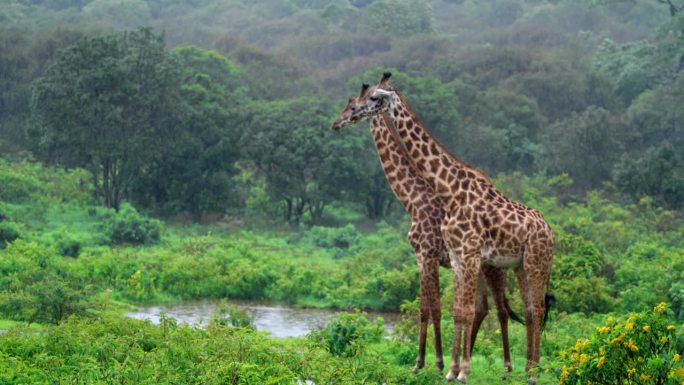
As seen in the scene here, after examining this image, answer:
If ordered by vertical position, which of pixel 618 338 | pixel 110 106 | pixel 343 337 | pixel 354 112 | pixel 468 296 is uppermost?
pixel 354 112

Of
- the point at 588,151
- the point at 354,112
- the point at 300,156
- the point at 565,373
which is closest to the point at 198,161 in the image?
the point at 300,156

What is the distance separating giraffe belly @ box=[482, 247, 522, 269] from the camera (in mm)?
11031

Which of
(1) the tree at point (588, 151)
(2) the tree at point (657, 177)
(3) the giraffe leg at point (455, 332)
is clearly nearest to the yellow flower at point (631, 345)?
(3) the giraffe leg at point (455, 332)

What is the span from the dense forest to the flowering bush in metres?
0.02

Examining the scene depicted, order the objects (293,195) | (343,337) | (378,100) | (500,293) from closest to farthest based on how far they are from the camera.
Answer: (378,100), (500,293), (343,337), (293,195)

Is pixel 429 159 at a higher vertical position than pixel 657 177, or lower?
higher

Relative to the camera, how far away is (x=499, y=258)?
36.3 ft

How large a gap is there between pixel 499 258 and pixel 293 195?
20417 millimetres

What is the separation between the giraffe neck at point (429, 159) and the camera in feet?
36.9

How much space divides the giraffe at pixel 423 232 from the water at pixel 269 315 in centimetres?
672

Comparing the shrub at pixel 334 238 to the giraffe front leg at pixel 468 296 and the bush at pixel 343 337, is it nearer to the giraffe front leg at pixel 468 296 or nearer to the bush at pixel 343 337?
the bush at pixel 343 337

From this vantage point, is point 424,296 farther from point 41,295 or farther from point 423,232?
point 41,295

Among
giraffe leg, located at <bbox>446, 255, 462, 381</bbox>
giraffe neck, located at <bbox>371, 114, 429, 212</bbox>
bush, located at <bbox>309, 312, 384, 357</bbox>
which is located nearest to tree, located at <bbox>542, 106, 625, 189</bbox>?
bush, located at <bbox>309, 312, 384, 357</bbox>

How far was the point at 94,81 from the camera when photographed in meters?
29.7
